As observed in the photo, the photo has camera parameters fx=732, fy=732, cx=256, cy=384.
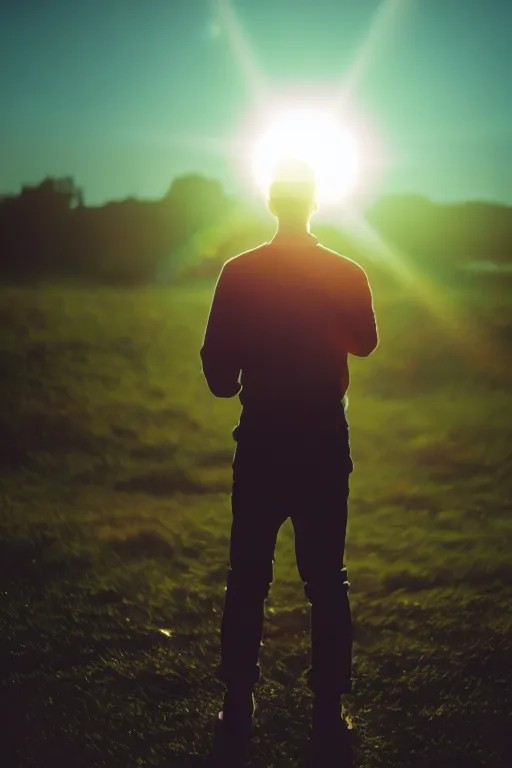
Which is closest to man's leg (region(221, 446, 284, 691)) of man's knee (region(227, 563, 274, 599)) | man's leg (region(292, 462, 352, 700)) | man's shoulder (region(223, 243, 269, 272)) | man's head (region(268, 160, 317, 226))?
man's knee (region(227, 563, 274, 599))

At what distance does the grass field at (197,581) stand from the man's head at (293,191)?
2177 millimetres

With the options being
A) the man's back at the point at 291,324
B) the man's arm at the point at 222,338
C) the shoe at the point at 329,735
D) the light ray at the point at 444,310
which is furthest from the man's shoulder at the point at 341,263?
the light ray at the point at 444,310

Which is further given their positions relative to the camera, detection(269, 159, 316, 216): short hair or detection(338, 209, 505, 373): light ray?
detection(338, 209, 505, 373): light ray

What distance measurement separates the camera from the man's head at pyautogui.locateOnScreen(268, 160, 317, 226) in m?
2.79

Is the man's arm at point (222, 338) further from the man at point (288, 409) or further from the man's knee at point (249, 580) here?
the man's knee at point (249, 580)

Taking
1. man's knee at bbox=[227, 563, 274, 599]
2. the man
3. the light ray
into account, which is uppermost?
the light ray

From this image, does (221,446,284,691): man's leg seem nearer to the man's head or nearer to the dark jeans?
the dark jeans

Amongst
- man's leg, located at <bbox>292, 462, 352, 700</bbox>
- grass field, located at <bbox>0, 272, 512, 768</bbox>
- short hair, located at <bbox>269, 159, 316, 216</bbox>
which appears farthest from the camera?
grass field, located at <bbox>0, 272, 512, 768</bbox>

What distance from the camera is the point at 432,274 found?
2031 cm

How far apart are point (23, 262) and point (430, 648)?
1916 cm

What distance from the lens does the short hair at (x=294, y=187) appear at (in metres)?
2.79

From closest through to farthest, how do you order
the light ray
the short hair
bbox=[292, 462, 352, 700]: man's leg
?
1. the short hair
2. bbox=[292, 462, 352, 700]: man's leg
3. the light ray

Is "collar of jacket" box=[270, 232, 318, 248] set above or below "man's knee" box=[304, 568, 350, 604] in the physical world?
above

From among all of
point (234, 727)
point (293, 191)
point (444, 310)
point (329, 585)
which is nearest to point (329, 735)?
point (234, 727)
